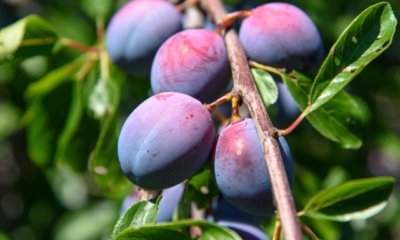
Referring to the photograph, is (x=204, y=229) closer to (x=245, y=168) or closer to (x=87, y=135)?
(x=245, y=168)

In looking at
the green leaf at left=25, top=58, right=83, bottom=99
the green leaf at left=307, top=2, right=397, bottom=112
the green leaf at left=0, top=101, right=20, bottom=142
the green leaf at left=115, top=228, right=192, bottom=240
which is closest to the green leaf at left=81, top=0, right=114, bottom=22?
the green leaf at left=25, top=58, right=83, bottom=99

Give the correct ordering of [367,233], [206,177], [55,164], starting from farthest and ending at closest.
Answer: [367,233] < [55,164] < [206,177]

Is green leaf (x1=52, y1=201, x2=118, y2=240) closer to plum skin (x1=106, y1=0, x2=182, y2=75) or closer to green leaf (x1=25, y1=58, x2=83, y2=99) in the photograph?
green leaf (x1=25, y1=58, x2=83, y2=99)

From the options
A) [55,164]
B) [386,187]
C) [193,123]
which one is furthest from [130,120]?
[55,164]

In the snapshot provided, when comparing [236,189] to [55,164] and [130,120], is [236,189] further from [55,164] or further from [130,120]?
[55,164]

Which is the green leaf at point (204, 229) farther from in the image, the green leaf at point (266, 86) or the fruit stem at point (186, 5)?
the fruit stem at point (186, 5)

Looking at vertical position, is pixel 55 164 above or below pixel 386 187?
below

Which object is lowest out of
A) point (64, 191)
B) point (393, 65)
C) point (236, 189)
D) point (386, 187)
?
point (64, 191)

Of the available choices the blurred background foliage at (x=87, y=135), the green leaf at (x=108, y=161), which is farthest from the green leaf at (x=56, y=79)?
the green leaf at (x=108, y=161)
